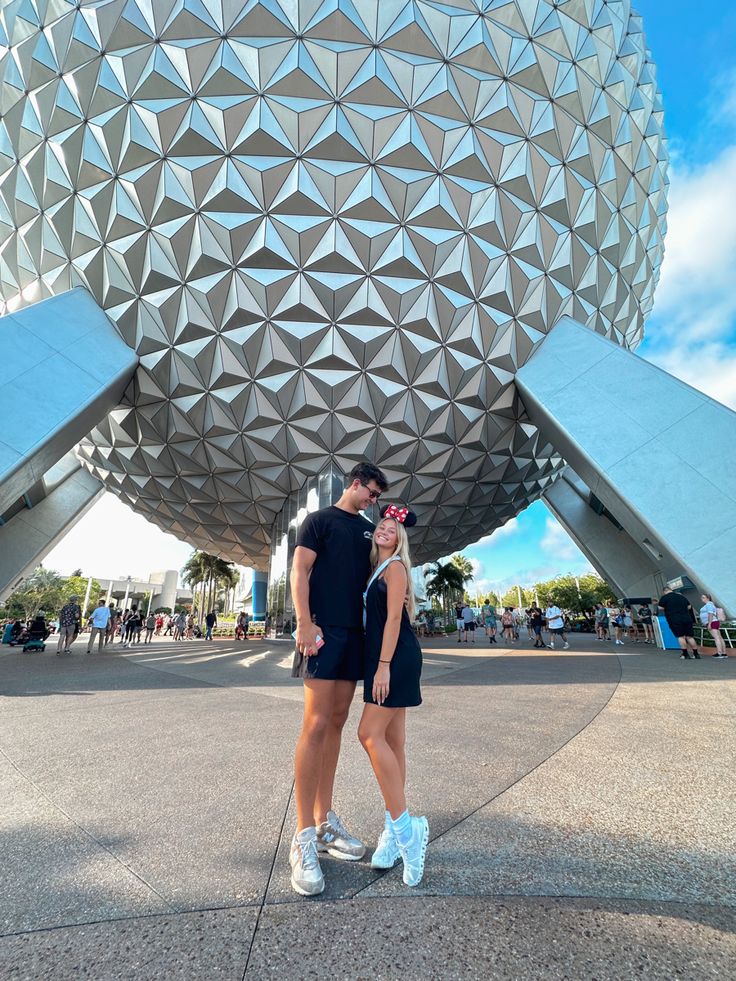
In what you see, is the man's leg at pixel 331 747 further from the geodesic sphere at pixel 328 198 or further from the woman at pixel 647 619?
the woman at pixel 647 619

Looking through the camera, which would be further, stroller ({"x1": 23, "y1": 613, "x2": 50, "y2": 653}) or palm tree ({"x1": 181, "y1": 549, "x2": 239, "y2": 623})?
palm tree ({"x1": 181, "y1": 549, "x2": 239, "y2": 623})

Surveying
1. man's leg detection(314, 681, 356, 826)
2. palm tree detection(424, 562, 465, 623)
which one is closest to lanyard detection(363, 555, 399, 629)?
man's leg detection(314, 681, 356, 826)

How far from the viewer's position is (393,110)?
9.91 metres

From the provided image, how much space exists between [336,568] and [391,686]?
65 cm

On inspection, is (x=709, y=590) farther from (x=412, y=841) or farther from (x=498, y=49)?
(x=498, y=49)

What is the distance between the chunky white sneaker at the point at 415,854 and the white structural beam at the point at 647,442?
885 centimetres

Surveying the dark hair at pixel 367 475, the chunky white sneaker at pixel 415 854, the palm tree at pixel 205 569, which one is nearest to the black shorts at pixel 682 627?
the dark hair at pixel 367 475

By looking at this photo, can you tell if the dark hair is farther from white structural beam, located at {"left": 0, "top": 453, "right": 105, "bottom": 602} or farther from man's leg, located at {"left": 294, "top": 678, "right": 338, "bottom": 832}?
white structural beam, located at {"left": 0, "top": 453, "right": 105, "bottom": 602}

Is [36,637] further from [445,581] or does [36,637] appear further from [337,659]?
[445,581]

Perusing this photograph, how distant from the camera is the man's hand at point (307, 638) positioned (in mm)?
2234

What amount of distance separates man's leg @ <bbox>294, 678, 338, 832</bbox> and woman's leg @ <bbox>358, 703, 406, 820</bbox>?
0.64 feet

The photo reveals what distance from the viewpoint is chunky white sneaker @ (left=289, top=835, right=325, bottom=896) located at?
5.87 ft

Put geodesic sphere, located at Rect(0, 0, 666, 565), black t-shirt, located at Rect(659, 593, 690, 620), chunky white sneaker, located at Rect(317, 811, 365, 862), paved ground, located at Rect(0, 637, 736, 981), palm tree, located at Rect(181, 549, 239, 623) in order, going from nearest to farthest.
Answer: paved ground, located at Rect(0, 637, 736, 981), chunky white sneaker, located at Rect(317, 811, 365, 862), geodesic sphere, located at Rect(0, 0, 666, 565), black t-shirt, located at Rect(659, 593, 690, 620), palm tree, located at Rect(181, 549, 239, 623)

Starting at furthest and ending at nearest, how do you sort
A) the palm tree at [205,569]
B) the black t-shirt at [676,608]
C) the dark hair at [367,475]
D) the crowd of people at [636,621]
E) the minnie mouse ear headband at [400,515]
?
the palm tree at [205,569], the black t-shirt at [676,608], the crowd of people at [636,621], the dark hair at [367,475], the minnie mouse ear headband at [400,515]
